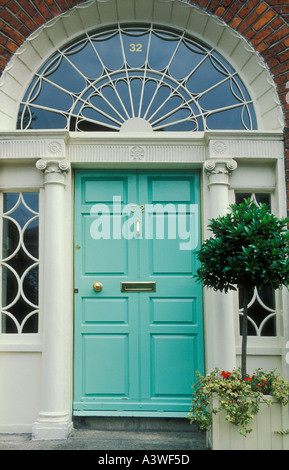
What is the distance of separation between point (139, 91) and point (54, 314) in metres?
2.29

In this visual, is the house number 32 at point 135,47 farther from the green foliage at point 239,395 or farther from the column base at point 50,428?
the column base at point 50,428

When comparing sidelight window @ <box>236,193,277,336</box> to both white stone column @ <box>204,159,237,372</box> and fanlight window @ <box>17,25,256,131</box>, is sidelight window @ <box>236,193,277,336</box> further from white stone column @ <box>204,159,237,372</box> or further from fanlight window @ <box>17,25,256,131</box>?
fanlight window @ <box>17,25,256,131</box>

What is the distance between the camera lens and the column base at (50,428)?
3.95 m

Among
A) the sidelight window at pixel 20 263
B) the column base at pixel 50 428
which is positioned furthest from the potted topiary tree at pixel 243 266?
the sidelight window at pixel 20 263

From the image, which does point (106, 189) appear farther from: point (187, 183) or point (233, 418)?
point (233, 418)

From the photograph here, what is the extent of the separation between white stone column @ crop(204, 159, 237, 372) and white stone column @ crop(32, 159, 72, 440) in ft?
4.33

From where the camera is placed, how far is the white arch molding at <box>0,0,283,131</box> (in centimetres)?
436

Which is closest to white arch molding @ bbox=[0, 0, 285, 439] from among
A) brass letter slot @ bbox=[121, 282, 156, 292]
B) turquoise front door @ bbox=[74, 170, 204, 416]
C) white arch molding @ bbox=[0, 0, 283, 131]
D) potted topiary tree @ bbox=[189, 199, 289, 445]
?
white arch molding @ bbox=[0, 0, 283, 131]

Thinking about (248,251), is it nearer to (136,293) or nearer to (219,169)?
(219,169)

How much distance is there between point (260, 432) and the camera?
3.34 m

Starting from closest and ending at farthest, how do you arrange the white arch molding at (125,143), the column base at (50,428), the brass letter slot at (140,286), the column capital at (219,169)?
the column base at (50,428) < the white arch molding at (125,143) < the column capital at (219,169) < the brass letter slot at (140,286)

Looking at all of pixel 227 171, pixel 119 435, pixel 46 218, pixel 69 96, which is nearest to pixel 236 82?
pixel 227 171

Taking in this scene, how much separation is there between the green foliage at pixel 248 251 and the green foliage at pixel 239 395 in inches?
28.6

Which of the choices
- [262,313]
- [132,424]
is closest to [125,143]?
[262,313]
